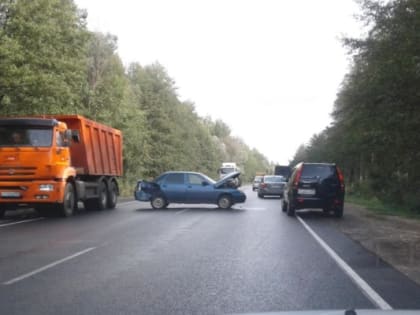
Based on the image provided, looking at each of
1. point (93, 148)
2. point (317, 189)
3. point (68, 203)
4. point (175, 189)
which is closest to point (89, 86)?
point (175, 189)

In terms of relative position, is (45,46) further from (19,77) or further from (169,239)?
(169,239)

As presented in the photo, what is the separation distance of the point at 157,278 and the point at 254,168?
181985 millimetres

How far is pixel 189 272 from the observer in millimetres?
8641

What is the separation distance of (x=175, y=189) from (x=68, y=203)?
19.1 feet

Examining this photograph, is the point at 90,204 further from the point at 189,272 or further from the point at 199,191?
the point at 189,272

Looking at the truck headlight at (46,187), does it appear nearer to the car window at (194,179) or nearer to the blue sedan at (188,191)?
the blue sedan at (188,191)

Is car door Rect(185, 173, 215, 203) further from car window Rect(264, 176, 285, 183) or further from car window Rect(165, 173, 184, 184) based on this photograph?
car window Rect(264, 176, 285, 183)

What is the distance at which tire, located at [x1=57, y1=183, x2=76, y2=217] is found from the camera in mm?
18797

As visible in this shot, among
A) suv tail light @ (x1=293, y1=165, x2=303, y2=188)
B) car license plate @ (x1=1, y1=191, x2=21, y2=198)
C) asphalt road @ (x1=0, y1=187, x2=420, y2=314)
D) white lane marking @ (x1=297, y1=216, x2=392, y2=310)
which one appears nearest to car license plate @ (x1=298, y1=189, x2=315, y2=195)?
suv tail light @ (x1=293, y1=165, x2=303, y2=188)

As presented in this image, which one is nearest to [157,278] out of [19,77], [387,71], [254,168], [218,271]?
[218,271]

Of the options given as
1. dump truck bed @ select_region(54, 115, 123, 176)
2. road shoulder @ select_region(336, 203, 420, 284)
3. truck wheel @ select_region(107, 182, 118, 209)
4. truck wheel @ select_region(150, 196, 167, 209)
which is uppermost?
dump truck bed @ select_region(54, 115, 123, 176)

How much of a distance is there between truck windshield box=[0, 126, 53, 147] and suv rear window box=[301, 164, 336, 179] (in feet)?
28.8

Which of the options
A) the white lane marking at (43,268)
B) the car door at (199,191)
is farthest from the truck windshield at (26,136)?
the white lane marking at (43,268)

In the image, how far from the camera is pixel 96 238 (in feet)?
42.6
